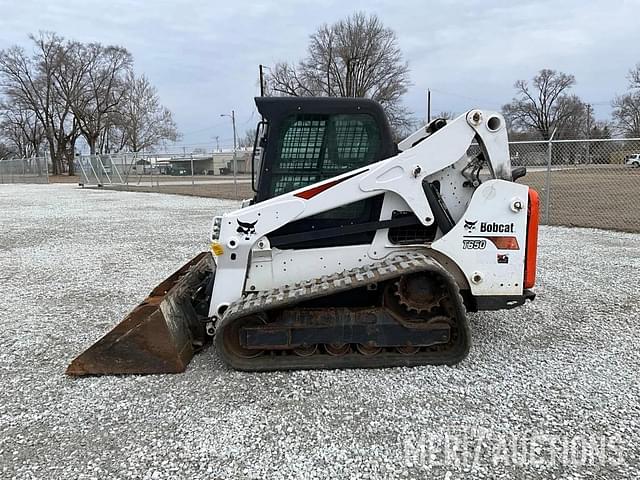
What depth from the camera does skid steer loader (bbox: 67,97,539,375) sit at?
398 centimetres

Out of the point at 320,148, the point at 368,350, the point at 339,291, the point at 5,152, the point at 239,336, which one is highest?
the point at 5,152

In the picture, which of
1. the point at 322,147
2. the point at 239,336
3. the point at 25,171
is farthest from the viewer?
the point at 25,171

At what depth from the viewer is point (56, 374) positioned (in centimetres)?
409

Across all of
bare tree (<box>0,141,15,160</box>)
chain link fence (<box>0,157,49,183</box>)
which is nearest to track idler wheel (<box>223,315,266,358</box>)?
chain link fence (<box>0,157,49,183</box>)

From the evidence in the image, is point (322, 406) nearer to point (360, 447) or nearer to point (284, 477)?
point (360, 447)

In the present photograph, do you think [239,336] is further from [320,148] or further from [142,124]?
[142,124]

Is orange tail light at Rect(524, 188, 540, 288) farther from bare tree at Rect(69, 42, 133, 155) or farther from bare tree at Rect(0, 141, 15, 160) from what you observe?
bare tree at Rect(0, 141, 15, 160)

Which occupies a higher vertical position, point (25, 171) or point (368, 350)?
point (25, 171)

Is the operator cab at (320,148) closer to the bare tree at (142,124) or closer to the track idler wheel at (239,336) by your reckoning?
the track idler wheel at (239,336)

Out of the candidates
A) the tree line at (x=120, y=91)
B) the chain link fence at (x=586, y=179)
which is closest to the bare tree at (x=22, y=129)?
the tree line at (x=120, y=91)

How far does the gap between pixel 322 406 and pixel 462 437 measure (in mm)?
907

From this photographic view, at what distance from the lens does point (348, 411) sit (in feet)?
11.2

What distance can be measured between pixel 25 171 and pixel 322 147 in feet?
169

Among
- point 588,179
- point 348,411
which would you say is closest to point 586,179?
point 588,179
